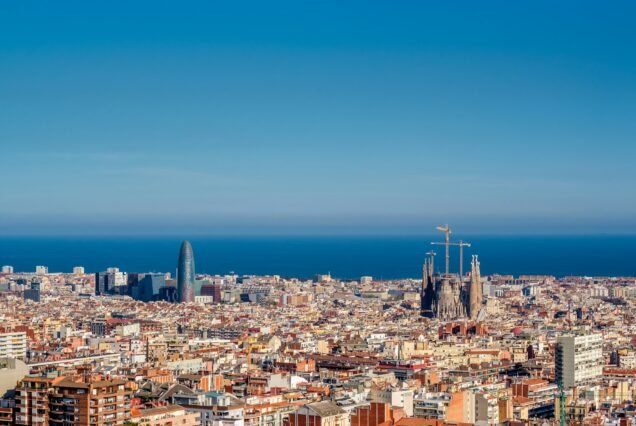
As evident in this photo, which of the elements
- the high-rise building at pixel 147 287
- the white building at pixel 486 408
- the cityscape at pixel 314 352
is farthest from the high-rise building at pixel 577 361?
the high-rise building at pixel 147 287

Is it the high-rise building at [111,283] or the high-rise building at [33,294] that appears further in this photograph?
the high-rise building at [111,283]

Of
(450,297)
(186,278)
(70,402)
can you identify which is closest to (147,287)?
(186,278)

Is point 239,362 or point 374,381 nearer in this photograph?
point 374,381

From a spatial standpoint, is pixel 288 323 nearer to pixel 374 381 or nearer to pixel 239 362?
pixel 239 362

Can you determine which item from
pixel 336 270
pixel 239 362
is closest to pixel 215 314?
pixel 239 362

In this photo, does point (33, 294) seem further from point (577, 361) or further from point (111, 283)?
point (577, 361)

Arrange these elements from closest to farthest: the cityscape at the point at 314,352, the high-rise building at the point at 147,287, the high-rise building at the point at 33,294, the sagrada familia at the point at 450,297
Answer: the cityscape at the point at 314,352, the sagrada familia at the point at 450,297, the high-rise building at the point at 33,294, the high-rise building at the point at 147,287

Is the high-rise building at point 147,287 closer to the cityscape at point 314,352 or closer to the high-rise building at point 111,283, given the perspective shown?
the cityscape at point 314,352
